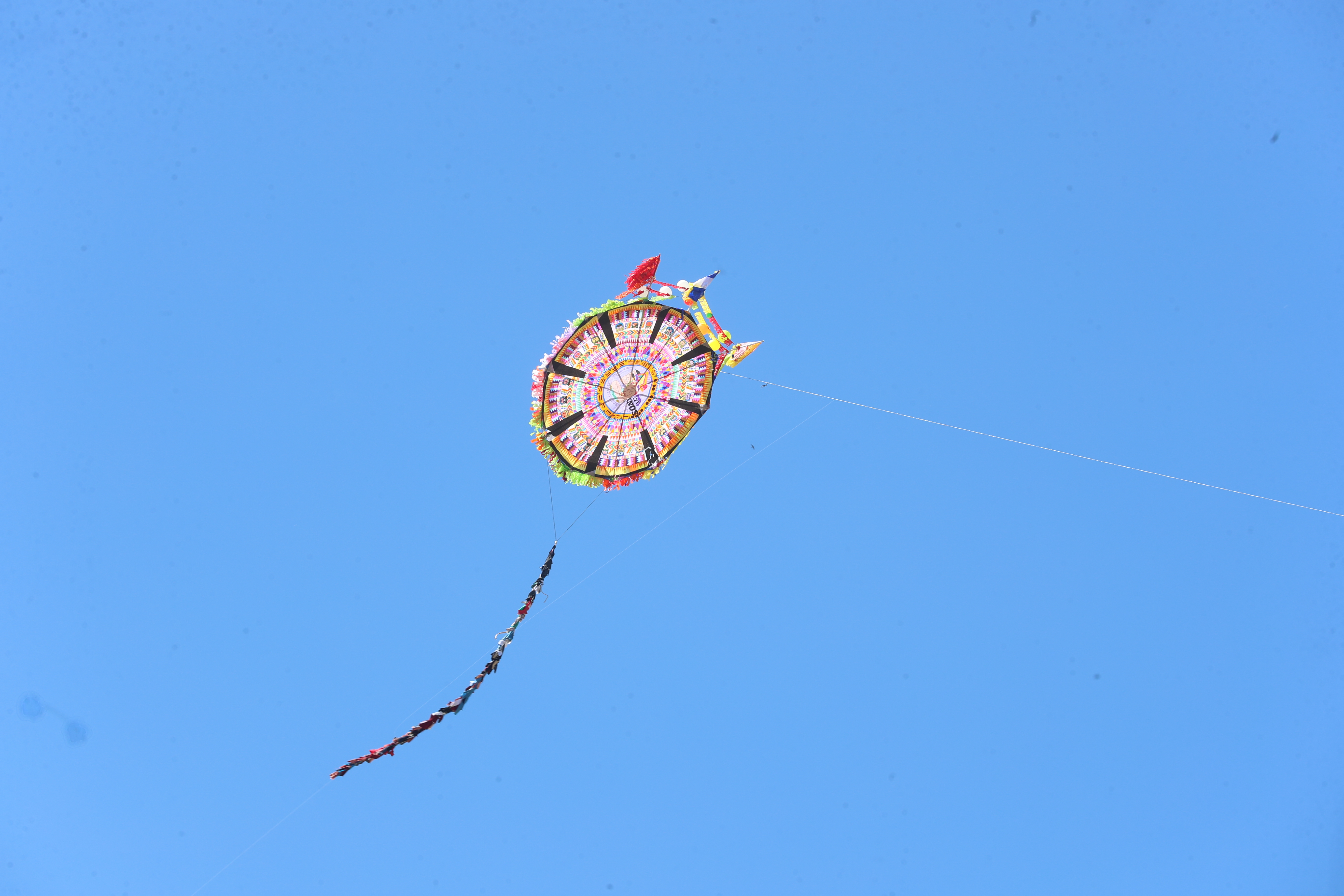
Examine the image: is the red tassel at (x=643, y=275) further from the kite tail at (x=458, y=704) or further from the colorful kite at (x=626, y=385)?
the kite tail at (x=458, y=704)

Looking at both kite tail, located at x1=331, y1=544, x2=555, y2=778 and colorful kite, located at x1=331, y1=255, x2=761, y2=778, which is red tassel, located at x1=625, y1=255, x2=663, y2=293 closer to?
colorful kite, located at x1=331, y1=255, x2=761, y2=778

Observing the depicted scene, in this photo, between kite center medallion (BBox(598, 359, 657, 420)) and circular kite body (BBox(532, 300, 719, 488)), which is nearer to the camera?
circular kite body (BBox(532, 300, 719, 488))

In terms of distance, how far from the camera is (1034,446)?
712 inches

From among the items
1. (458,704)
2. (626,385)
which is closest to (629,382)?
(626,385)

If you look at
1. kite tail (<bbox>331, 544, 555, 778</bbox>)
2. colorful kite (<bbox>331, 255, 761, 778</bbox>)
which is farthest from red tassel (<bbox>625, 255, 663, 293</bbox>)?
kite tail (<bbox>331, 544, 555, 778</bbox>)

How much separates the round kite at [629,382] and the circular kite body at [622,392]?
0.06ft

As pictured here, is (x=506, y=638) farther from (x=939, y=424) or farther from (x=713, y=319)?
(x=939, y=424)

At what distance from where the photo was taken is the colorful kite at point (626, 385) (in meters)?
17.7

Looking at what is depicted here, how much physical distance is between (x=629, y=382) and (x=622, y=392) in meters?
0.30

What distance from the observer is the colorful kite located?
17703 millimetres

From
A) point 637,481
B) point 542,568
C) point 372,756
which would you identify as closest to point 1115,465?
point 637,481

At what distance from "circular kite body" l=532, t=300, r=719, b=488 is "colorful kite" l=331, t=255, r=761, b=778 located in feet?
0.06

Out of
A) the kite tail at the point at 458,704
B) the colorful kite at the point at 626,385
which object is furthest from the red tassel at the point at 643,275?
the kite tail at the point at 458,704

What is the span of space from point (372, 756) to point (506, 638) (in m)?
3.50
